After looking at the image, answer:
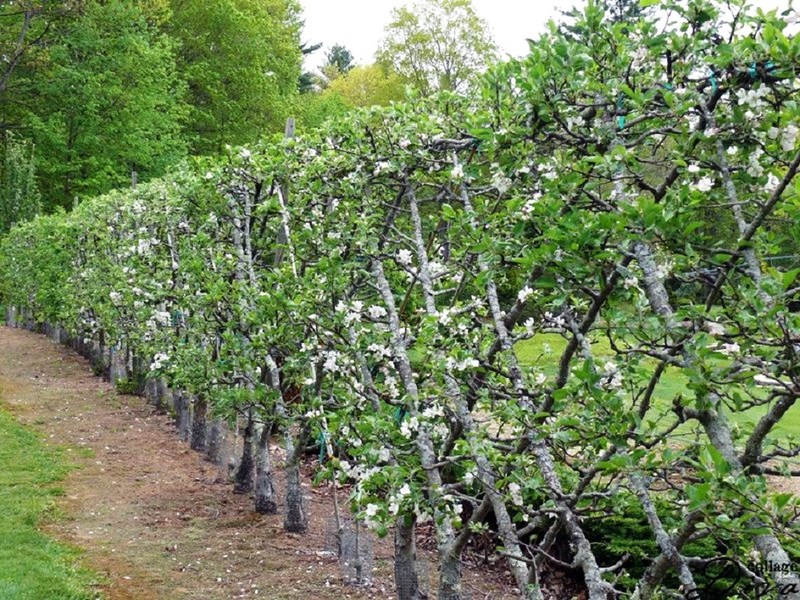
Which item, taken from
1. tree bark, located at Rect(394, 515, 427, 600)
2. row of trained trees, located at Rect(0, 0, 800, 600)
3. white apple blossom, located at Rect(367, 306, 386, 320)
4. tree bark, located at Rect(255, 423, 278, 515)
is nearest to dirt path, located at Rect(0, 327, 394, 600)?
tree bark, located at Rect(255, 423, 278, 515)

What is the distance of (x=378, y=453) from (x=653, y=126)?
203cm

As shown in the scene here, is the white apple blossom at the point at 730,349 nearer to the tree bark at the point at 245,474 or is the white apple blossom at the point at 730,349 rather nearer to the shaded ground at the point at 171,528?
the shaded ground at the point at 171,528

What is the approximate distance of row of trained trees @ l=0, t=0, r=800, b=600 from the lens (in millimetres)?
2141

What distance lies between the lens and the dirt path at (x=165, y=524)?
6.00 m

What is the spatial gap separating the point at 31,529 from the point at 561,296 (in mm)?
6486

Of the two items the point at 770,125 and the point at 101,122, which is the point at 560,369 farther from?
the point at 101,122

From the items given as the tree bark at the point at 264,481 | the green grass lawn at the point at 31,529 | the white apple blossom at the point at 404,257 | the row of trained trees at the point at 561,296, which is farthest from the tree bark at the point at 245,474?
the white apple blossom at the point at 404,257

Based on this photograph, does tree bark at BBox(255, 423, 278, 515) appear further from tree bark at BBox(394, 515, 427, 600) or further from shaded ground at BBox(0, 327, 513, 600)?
tree bark at BBox(394, 515, 427, 600)

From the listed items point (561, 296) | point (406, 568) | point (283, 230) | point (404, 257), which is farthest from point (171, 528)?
point (561, 296)

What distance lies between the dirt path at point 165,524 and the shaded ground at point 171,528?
1 centimetres

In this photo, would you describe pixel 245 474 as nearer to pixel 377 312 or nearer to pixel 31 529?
pixel 31 529

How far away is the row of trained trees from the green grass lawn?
5.60 feet

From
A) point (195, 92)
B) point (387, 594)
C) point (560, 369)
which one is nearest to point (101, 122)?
point (195, 92)

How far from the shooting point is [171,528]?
291 inches
